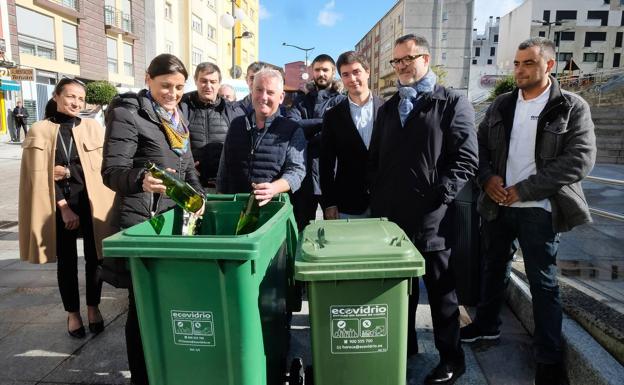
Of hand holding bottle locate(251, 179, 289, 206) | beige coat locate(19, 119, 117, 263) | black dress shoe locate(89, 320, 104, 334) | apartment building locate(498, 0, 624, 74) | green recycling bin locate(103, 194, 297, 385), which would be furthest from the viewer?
apartment building locate(498, 0, 624, 74)

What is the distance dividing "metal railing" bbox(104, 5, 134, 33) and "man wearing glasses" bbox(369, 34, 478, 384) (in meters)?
A: 28.4

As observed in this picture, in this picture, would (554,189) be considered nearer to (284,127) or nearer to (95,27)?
(284,127)

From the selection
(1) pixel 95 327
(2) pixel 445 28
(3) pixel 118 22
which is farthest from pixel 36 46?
(2) pixel 445 28

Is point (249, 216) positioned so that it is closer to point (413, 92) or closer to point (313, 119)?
point (413, 92)

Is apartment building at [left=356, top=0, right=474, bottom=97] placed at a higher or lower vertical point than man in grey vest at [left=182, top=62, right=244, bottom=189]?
higher

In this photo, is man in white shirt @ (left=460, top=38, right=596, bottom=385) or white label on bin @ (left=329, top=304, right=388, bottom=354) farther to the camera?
man in white shirt @ (left=460, top=38, right=596, bottom=385)

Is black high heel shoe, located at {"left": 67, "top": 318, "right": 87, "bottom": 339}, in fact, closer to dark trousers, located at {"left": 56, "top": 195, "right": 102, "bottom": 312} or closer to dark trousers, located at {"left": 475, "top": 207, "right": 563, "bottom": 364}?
dark trousers, located at {"left": 56, "top": 195, "right": 102, "bottom": 312}

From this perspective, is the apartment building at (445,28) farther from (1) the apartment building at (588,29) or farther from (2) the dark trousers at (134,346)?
(2) the dark trousers at (134,346)

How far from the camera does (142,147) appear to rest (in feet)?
8.68

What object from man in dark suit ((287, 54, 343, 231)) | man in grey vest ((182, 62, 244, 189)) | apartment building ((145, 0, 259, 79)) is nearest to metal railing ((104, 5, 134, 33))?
apartment building ((145, 0, 259, 79))

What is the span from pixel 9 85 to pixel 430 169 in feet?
70.9

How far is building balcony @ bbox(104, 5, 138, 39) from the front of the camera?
87.5ft

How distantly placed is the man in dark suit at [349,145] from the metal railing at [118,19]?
27704mm

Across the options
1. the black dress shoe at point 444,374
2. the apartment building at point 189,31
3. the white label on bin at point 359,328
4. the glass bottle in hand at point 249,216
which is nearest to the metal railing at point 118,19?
the apartment building at point 189,31
